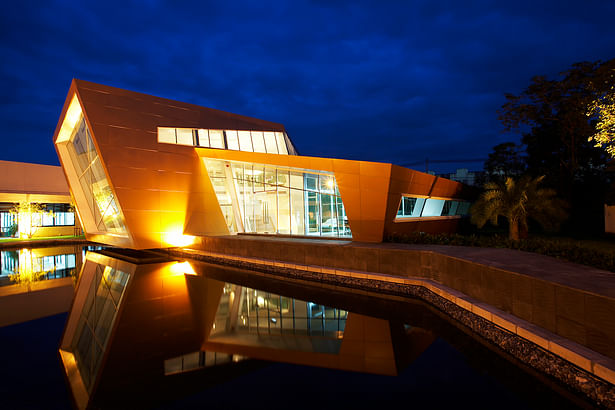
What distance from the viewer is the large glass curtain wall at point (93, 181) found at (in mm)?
22078

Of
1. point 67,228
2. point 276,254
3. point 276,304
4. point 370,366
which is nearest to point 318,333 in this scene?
point 370,366

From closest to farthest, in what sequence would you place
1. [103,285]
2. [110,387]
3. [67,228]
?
[110,387] < [103,285] < [67,228]

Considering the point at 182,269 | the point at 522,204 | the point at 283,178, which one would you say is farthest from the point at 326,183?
the point at 522,204

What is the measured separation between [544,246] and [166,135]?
20.5 m

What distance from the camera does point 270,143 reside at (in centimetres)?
2727

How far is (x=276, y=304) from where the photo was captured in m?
10.5

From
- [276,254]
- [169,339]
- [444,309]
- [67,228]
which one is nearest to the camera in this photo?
[169,339]

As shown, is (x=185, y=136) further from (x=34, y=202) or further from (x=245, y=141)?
(x=34, y=202)

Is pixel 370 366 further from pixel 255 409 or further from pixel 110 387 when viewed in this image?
pixel 110 387

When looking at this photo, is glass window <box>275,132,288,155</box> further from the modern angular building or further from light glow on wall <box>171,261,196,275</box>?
light glow on wall <box>171,261,196,275</box>

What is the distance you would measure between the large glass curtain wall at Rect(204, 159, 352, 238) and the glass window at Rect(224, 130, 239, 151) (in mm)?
2191

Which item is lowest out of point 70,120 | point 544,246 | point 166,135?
point 544,246

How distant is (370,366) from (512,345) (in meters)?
2.82

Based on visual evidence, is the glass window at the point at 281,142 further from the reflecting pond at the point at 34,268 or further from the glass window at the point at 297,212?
the reflecting pond at the point at 34,268
